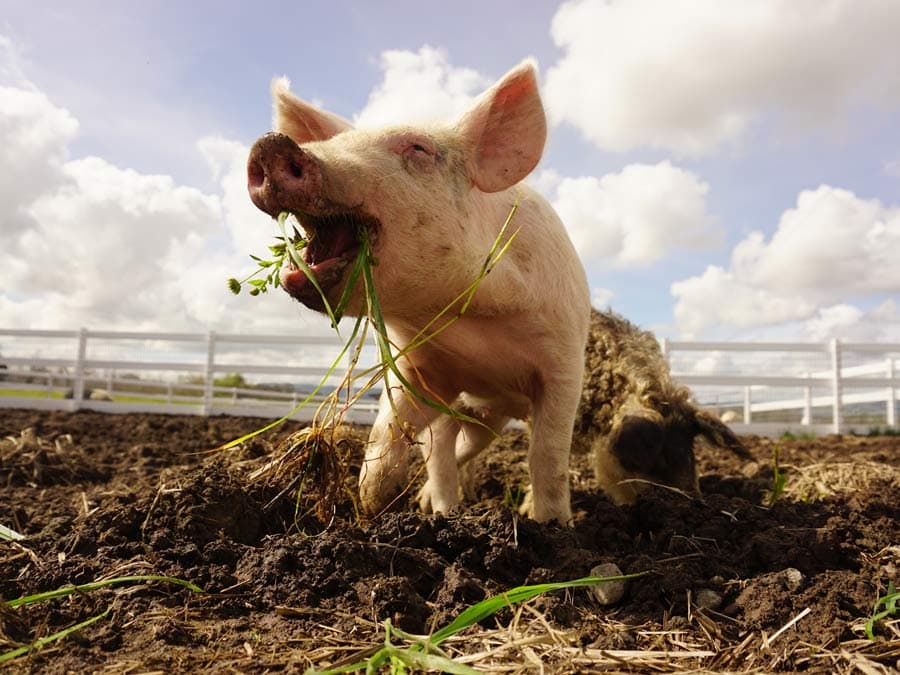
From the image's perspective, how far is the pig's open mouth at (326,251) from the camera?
2.46 m

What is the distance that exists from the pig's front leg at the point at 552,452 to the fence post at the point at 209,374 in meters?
12.7

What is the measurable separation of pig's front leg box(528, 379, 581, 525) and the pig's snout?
1595 millimetres

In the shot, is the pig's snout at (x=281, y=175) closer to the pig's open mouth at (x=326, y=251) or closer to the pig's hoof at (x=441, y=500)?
the pig's open mouth at (x=326, y=251)

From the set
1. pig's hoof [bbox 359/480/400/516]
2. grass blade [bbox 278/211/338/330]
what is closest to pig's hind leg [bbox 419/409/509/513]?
pig's hoof [bbox 359/480/400/516]

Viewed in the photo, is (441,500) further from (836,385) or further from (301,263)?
(836,385)

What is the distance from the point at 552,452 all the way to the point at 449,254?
1.09 meters

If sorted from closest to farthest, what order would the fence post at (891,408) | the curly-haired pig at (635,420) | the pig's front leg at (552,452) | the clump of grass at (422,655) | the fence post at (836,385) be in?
the clump of grass at (422,655), the pig's front leg at (552,452), the curly-haired pig at (635,420), the fence post at (836,385), the fence post at (891,408)

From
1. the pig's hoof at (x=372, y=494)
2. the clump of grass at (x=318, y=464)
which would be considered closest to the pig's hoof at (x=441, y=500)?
the pig's hoof at (x=372, y=494)

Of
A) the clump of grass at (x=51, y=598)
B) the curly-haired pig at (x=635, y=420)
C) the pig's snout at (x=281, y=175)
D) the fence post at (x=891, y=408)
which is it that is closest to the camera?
the clump of grass at (x=51, y=598)

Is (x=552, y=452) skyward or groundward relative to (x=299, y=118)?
groundward

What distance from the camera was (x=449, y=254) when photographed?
110 inches

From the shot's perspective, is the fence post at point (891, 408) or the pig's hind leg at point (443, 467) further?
the fence post at point (891, 408)

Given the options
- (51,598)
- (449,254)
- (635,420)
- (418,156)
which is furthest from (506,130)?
(51,598)

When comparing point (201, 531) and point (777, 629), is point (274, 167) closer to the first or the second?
point (201, 531)
